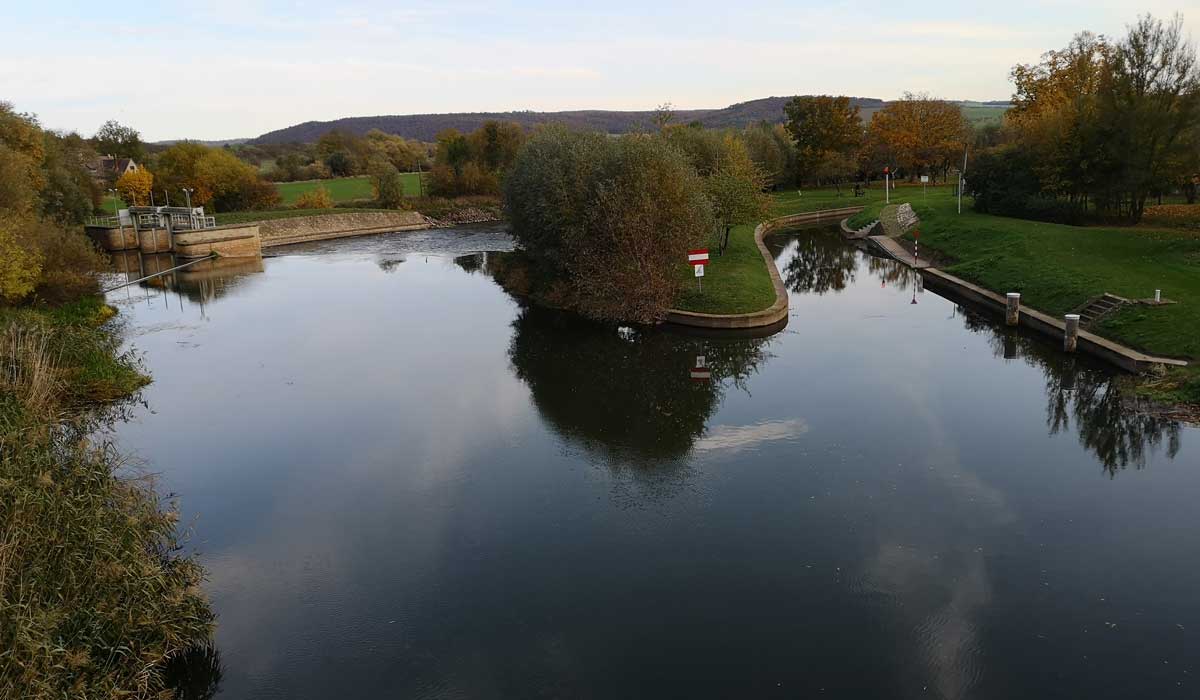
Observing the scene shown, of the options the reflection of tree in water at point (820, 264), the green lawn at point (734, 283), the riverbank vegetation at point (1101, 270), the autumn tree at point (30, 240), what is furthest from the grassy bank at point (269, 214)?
the riverbank vegetation at point (1101, 270)

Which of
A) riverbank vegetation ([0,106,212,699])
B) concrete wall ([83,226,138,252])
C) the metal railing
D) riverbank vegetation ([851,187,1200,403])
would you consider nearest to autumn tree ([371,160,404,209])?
the metal railing

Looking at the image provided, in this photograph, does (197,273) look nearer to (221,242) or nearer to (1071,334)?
(221,242)

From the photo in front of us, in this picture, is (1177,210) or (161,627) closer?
(161,627)

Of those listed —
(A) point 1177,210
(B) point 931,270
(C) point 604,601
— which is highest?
(A) point 1177,210

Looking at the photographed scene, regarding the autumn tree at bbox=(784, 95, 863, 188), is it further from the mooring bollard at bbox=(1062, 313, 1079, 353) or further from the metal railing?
the mooring bollard at bbox=(1062, 313, 1079, 353)

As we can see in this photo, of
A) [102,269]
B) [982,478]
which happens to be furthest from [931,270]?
[102,269]

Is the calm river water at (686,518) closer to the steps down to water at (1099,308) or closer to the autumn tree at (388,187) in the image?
the steps down to water at (1099,308)

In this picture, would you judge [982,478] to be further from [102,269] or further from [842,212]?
[842,212]
